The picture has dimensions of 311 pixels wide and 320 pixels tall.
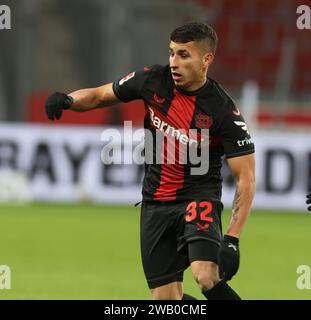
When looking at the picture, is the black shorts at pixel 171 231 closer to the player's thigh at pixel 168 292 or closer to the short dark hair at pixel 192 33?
the player's thigh at pixel 168 292

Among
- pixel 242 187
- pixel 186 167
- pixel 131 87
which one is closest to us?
pixel 242 187

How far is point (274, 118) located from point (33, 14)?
5.49 meters

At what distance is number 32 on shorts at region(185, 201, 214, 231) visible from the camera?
22.1 feet

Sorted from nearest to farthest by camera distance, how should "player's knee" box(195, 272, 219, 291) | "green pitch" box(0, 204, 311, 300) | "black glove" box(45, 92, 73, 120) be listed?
"player's knee" box(195, 272, 219, 291)
"black glove" box(45, 92, 73, 120)
"green pitch" box(0, 204, 311, 300)

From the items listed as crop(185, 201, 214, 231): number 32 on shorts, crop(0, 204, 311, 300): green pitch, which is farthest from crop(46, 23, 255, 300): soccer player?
crop(0, 204, 311, 300): green pitch

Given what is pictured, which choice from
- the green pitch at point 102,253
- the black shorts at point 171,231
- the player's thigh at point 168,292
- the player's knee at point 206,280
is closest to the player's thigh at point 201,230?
the black shorts at point 171,231

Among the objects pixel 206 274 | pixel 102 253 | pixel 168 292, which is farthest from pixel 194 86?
pixel 102 253

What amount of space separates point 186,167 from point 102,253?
5.71 m

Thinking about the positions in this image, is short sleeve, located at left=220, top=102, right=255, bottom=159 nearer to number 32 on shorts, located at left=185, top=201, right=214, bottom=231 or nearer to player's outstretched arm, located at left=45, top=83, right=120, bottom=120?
number 32 on shorts, located at left=185, top=201, right=214, bottom=231

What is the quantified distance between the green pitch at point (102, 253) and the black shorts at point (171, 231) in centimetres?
202

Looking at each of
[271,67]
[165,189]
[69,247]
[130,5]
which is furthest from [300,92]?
[165,189]

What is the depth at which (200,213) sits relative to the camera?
678cm

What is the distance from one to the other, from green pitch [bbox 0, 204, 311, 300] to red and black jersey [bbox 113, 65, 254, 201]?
89.5 inches

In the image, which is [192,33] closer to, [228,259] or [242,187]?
[242,187]
